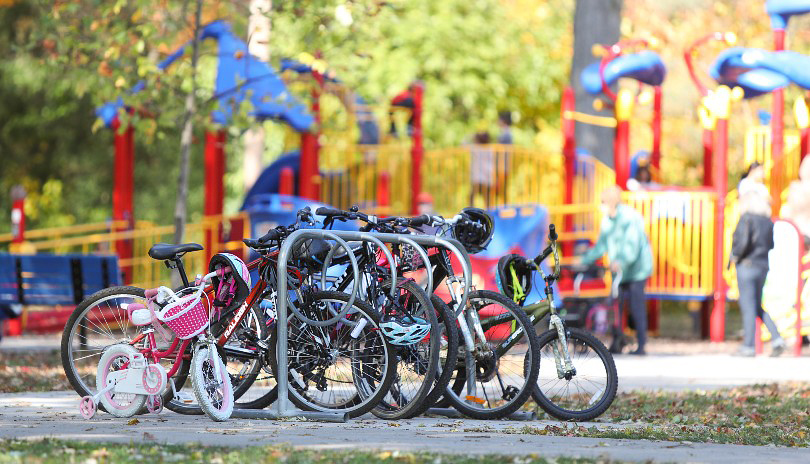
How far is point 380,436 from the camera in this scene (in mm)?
7496

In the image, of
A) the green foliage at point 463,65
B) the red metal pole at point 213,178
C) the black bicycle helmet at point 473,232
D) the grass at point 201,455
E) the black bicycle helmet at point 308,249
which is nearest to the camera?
the grass at point 201,455

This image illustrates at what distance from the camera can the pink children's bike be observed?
8141 mm

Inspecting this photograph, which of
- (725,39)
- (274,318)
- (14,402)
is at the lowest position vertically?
(14,402)

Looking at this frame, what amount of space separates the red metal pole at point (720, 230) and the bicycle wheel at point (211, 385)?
378 inches

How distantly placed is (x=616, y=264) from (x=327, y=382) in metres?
6.80

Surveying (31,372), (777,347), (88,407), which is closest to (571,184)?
(777,347)

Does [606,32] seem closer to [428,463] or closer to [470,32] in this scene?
[470,32]

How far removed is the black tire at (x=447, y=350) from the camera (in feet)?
27.0

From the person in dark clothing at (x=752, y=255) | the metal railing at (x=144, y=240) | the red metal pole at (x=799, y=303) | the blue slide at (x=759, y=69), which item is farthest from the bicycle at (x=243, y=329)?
the blue slide at (x=759, y=69)

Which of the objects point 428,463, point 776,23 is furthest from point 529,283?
point 776,23

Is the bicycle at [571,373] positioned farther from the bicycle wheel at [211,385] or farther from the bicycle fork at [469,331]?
the bicycle wheel at [211,385]

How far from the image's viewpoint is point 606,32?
2267 centimetres

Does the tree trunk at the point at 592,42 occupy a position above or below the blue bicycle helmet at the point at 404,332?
above

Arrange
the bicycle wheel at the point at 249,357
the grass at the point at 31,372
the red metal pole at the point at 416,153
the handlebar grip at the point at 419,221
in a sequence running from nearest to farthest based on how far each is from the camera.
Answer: the bicycle wheel at the point at 249,357
the handlebar grip at the point at 419,221
the grass at the point at 31,372
the red metal pole at the point at 416,153
